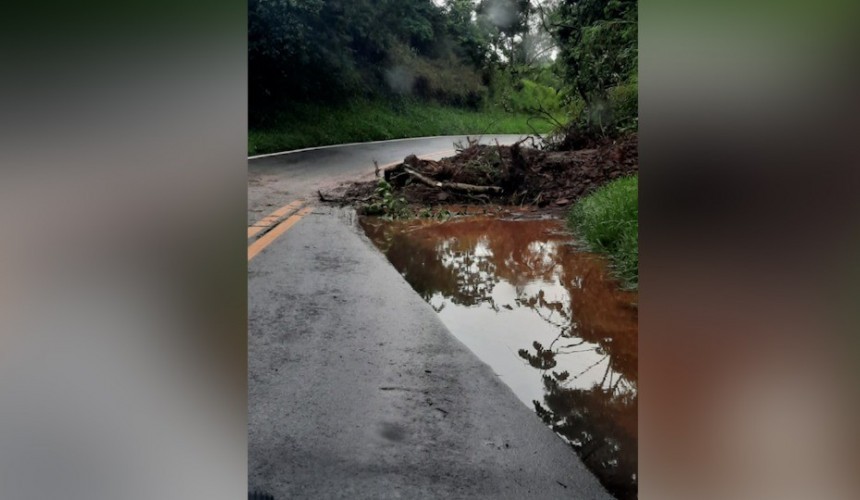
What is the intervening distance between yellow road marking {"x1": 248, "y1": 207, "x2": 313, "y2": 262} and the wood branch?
3.14 ft

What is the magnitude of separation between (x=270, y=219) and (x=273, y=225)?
244 millimetres

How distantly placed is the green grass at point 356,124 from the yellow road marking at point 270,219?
7.21ft

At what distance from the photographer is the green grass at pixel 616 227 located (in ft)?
10.9

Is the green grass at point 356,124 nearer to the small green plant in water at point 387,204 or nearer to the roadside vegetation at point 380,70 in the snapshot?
the roadside vegetation at point 380,70

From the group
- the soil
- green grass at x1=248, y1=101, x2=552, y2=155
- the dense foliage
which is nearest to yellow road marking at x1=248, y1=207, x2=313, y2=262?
the soil

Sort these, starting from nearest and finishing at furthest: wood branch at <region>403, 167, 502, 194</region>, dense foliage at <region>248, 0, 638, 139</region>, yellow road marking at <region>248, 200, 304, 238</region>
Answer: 1. yellow road marking at <region>248, 200, 304, 238</region>
2. wood branch at <region>403, 167, 502, 194</region>
3. dense foliage at <region>248, 0, 638, 139</region>

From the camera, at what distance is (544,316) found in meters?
3.04

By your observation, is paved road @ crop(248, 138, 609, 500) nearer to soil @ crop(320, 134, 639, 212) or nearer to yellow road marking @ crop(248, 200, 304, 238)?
yellow road marking @ crop(248, 200, 304, 238)

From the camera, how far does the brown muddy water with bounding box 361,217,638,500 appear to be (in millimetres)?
1963

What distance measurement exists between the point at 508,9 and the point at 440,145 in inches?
→ 54.1
